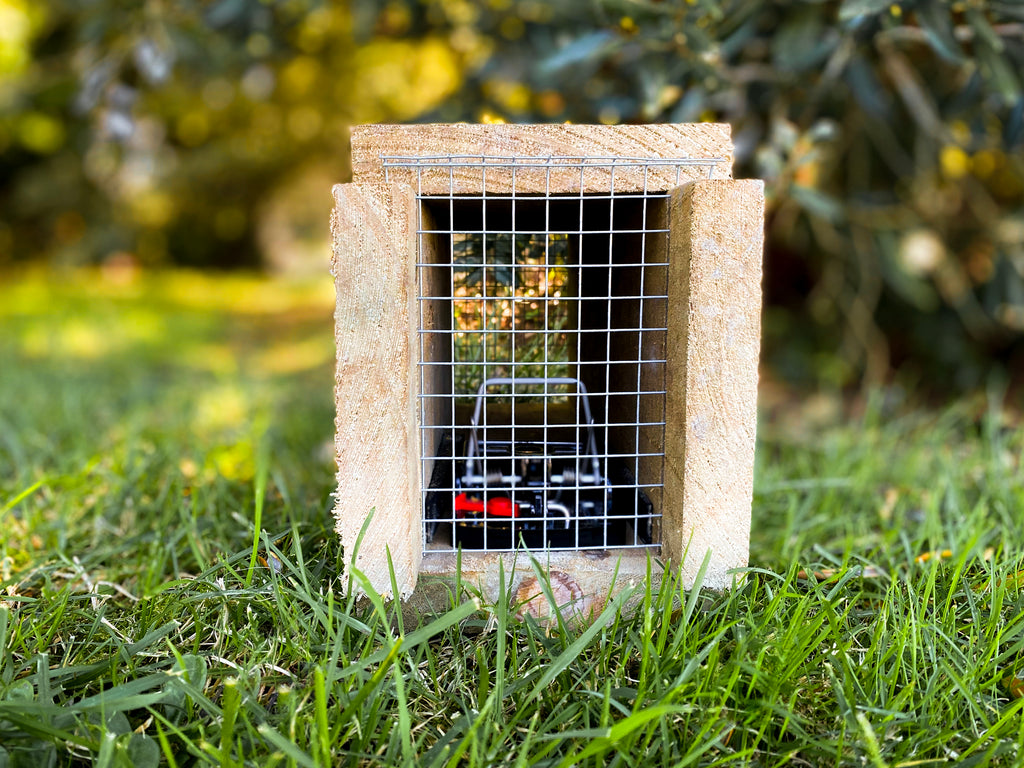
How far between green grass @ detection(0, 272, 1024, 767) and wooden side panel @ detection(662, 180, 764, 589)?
0.09 meters

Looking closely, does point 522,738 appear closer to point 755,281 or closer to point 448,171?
point 755,281

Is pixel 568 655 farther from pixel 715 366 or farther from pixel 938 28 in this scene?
pixel 938 28

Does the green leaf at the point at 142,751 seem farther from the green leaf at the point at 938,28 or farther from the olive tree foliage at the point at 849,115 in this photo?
the green leaf at the point at 938,28

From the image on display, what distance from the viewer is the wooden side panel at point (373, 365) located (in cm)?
98

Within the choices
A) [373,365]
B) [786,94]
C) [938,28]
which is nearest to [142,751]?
[373,365]

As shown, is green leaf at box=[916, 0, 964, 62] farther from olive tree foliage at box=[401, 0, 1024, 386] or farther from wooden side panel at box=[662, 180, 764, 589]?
wooden side panel at box=[662, 180, 764, 589]

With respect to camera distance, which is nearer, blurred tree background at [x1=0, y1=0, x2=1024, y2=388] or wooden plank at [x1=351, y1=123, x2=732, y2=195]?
wooden plank at [x1=351, y1=123, x2=732, y2=195]

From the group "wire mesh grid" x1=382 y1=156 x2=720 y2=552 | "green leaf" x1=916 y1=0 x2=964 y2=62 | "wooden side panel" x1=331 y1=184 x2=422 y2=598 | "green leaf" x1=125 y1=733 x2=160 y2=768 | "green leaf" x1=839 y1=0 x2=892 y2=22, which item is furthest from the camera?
"green leaf" x1=916 y1=0 x2=964 y2=62

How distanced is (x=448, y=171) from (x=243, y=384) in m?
2.44

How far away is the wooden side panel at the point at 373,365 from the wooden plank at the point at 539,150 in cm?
10

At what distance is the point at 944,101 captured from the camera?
7.18 ft

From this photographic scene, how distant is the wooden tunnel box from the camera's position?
992 mm

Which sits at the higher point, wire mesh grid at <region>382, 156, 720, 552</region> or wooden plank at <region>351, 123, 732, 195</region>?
wooden plank at <region>351, 123, 732, 195</region>

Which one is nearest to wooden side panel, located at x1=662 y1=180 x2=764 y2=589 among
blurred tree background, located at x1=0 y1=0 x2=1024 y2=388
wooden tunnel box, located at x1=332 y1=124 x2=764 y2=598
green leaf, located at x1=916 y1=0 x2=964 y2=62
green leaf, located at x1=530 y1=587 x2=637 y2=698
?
wooden tunnel box, located at x1=332 y1=124 x2=764 y2=598
